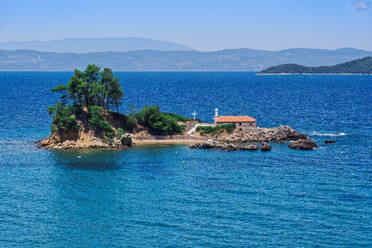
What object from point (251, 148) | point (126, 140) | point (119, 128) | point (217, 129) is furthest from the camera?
point (217, 129)

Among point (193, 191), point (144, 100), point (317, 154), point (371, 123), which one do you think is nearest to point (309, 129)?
point (371, 123)

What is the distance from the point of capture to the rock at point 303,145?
284ft

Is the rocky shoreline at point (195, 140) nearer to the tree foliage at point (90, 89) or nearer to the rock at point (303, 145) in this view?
the rock at point (303, 145)

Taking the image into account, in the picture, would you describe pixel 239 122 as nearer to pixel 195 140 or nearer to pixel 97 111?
pixel 195 140

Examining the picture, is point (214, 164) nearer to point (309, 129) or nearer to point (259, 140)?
point (259, 140)

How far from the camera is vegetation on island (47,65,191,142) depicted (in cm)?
9062

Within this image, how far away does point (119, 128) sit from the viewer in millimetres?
94125

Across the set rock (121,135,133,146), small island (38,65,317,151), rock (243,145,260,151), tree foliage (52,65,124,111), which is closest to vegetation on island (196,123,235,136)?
small island (38,65,317,151)

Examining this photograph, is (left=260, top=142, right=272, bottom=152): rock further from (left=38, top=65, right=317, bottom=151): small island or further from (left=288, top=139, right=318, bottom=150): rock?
(left=288, top=139, right=318, bottom=150): rock

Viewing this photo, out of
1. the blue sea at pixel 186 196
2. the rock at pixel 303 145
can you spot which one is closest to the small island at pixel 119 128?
the rock at pixel 303 145

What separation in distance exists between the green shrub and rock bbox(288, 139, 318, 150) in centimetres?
2287

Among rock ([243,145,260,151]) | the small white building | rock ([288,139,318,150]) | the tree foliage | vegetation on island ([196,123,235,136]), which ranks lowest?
rock ([243,145,260,151])

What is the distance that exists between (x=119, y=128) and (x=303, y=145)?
114 feet

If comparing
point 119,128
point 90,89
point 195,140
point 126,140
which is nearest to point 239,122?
point 195,140
